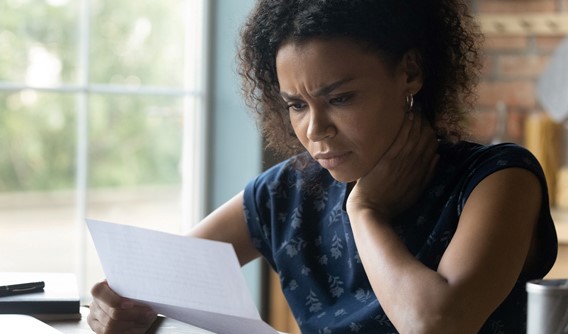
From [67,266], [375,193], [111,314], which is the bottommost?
[67,266]

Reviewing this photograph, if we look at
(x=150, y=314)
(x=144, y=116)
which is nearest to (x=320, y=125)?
(x=150, y=314)

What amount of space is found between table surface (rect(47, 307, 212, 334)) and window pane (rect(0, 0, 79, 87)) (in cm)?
113

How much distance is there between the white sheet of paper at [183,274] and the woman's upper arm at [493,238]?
28cm

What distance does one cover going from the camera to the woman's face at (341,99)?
55.4 inches

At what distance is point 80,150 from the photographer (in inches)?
103

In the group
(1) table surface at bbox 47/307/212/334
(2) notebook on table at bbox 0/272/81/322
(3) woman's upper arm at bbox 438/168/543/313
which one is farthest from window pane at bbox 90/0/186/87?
(3) woman's upper arm at bbox 438/168/543/313

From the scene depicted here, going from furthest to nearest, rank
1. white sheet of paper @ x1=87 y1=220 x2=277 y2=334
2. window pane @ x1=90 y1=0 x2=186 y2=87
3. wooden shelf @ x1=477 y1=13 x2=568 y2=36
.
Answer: wooden shelf @ x1=477 y1=13 x2=568 y2=36
window pane @ x1=90 y1=0 x2=186 y2=87
white sheet of paper @ x1=87 y1=220 x2=277 y2=334

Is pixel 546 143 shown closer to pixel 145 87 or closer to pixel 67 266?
pixel 145 87

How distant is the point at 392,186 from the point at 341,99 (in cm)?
19

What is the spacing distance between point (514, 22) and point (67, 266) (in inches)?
62.2

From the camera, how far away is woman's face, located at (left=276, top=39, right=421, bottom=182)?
1408 millimetres

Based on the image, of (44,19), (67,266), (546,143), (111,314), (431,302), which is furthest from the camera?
(546,143)

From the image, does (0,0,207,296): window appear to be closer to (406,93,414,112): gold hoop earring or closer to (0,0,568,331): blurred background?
(0,0,568,331): blurred background

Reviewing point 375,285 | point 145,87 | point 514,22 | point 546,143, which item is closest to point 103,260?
point 375,285
